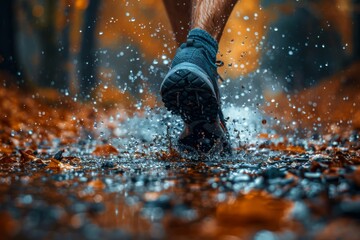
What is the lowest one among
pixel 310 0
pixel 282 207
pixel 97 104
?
pixel 282 207

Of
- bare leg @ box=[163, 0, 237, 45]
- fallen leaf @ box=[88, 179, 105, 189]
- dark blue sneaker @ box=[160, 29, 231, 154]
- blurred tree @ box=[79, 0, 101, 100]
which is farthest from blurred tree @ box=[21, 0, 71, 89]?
fallen leaf @ box=[88, 179, 105, 189]

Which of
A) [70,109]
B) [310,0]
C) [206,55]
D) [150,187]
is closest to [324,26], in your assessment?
[310,0]

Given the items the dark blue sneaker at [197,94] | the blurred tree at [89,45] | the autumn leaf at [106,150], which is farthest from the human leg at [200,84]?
the blurred tree at [89,45]

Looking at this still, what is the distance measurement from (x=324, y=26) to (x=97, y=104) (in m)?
7.64

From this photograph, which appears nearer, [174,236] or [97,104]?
[174,236]

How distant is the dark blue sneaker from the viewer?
7.47ft

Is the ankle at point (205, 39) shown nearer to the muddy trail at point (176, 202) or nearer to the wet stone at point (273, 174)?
the muddy trail at point (176, 202)

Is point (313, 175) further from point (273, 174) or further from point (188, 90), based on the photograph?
point (188, 90)

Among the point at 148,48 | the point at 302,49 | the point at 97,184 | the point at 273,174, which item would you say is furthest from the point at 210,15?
the point at 148,48

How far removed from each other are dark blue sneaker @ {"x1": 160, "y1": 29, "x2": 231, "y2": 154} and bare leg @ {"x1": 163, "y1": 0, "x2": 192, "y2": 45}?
655mm

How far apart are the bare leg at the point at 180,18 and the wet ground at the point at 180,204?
4.81ft

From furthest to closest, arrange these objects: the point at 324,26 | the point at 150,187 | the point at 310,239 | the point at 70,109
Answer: the point at 324,26 < the point at 70,109 < the point at 150,187 < the point at 310,239

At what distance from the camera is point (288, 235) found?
2.98 ft

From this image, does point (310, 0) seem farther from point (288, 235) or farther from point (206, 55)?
point (288, 235)
